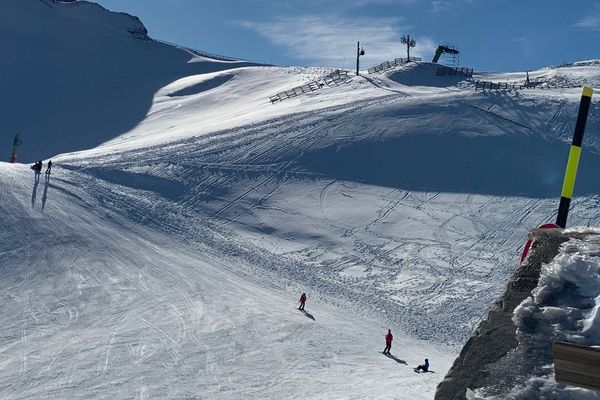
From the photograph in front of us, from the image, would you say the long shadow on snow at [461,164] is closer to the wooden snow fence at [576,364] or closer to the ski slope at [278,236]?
the ski slope at [278,236]

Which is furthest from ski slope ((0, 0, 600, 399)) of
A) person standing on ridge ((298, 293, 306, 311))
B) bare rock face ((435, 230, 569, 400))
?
bare rock face ((435, 230, 569, 400))

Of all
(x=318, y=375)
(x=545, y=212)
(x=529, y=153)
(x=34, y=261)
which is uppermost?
(x=529, y=153)

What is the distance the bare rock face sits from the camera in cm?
411

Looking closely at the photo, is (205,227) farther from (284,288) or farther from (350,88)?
(350,88)

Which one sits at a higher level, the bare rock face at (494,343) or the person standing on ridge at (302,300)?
the bare rock face at (494,343)

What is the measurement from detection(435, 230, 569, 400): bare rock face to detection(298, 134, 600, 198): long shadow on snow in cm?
3556

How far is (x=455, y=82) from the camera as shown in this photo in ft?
209

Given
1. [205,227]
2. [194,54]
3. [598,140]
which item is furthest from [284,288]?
[194,54]

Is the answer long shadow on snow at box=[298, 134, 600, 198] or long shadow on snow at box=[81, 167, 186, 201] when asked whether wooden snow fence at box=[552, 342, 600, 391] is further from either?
long shadow on snow at box=[298, 134, 600, 198]

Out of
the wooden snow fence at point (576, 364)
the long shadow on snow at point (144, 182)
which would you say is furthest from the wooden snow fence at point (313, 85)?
the wooden snow fence at point (576, 364)

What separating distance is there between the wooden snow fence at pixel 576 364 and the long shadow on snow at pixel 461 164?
36.7 m

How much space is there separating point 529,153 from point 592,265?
4153 cm

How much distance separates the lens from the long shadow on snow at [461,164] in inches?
1593

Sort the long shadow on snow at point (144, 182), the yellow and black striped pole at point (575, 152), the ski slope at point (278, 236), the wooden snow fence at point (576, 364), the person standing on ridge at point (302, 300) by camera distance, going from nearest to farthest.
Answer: the wooden snow fence at point (576, 364)
the yellow and black striped pole at point (575, 152)
the ski slope at point (278, 236)
the person standing on ridge at point (302, 300)
the long shadow on snow at point (144, 182)
